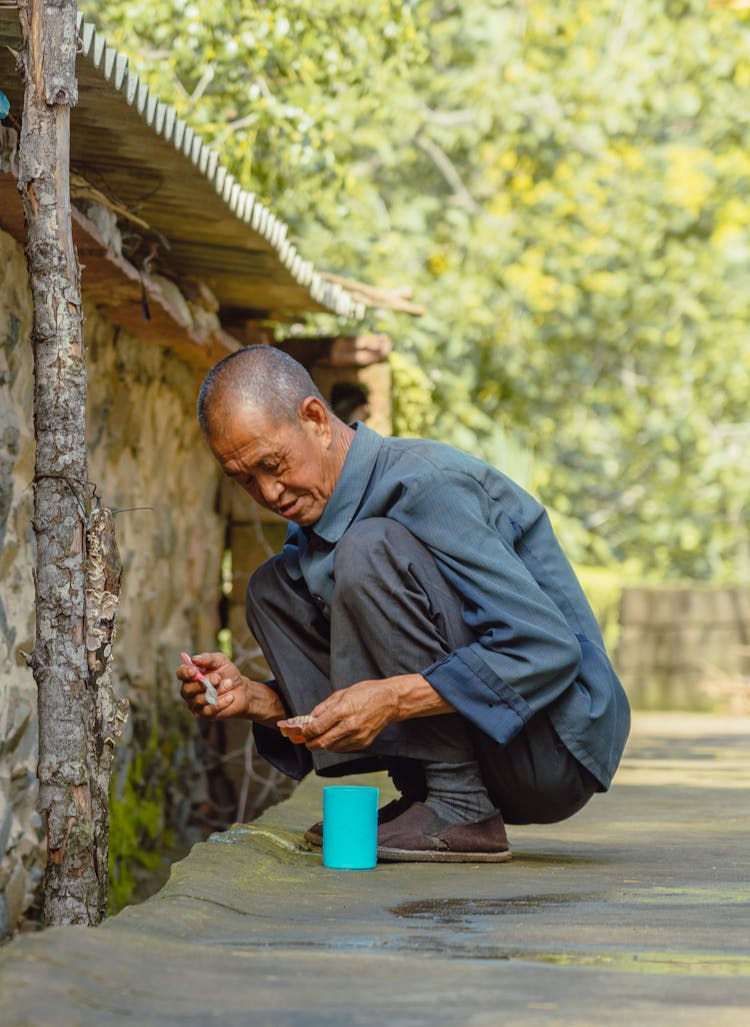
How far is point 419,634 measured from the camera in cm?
263

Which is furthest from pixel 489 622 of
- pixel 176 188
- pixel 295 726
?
pixel 176 188

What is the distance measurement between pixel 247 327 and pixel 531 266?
528cm

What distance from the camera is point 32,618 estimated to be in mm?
3645

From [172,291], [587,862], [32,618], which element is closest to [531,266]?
[172,291]

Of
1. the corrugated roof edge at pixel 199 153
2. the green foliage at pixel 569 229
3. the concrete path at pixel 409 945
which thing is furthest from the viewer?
the green foliage at pixel 569 229

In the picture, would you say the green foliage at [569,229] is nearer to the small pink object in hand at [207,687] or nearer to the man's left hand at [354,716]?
the small pink object in hand at [207,687]

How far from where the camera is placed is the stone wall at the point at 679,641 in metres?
10.9

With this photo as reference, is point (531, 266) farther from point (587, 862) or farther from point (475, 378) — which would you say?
point (587, 862)

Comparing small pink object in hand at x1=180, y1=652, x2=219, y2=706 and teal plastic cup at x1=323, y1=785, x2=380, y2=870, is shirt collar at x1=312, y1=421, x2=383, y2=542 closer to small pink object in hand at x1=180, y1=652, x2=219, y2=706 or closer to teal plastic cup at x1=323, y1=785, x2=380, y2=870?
small pink object in hand at x1=180, y1=652, x2=219, y2=706

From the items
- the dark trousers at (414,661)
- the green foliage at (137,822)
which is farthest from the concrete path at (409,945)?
the green foliage at (137,822)

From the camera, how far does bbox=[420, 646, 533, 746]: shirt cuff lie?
2.55 metres

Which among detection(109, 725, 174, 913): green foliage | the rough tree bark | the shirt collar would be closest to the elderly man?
the shirt collar

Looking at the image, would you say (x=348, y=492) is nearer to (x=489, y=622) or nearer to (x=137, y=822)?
(x=489, y=622)

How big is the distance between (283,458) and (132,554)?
2.07 metres
